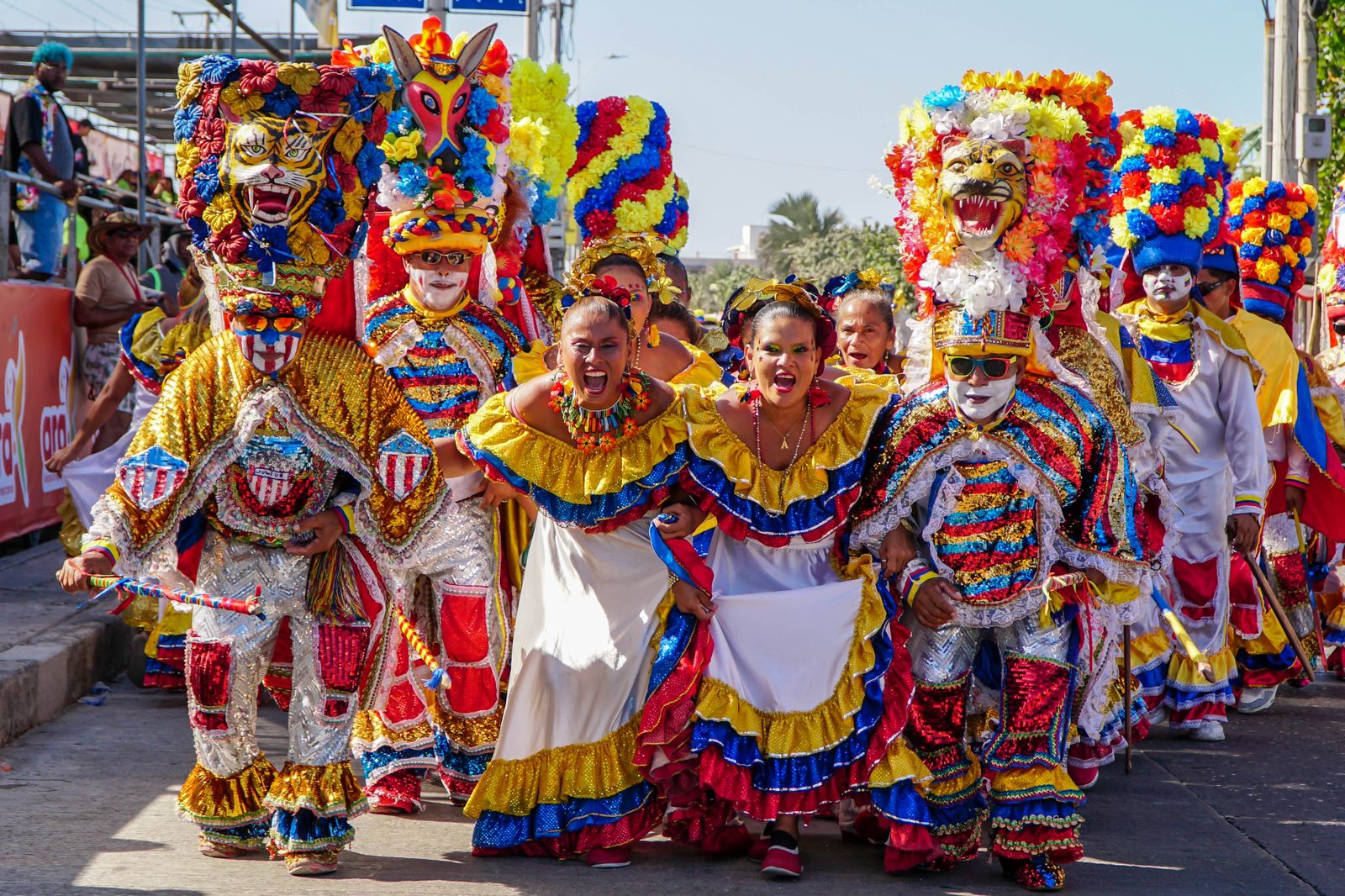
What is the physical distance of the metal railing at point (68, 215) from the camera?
10141mm

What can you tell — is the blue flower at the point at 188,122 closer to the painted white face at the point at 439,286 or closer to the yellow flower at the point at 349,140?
the yellow flower at the point at 349,140

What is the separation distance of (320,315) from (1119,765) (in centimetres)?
416

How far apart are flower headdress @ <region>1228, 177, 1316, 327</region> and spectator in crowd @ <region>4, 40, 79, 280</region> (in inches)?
303

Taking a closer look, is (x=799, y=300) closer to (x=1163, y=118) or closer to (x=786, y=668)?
(x=786, y=668)

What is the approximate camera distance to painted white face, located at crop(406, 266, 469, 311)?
6.26 meters

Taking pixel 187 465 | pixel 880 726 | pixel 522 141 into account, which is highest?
pixel 522 141

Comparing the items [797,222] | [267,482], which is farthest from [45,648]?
[797,222]

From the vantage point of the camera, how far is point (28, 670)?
22.9 ft

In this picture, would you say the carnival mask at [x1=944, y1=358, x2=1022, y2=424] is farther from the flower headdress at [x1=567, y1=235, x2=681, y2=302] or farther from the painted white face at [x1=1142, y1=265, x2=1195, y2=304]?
the painted white face at [x1=1142, y1=265, x2=1195, y2=304]

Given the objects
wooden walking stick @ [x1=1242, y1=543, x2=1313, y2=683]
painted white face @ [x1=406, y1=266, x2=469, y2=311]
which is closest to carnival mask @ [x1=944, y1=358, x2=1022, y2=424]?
painted white face @ [x1=406, y1=266, x2=469, y2=311]

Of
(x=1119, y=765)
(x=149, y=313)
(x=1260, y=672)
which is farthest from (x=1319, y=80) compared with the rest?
(x=149, y=313)

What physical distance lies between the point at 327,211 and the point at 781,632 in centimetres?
204

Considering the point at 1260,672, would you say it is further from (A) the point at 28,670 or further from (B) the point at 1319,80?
(B) the point at 1319,80

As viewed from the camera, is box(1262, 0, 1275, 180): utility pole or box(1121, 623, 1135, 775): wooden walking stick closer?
box(1121, 623, 1135, 775): wooden walking stick
